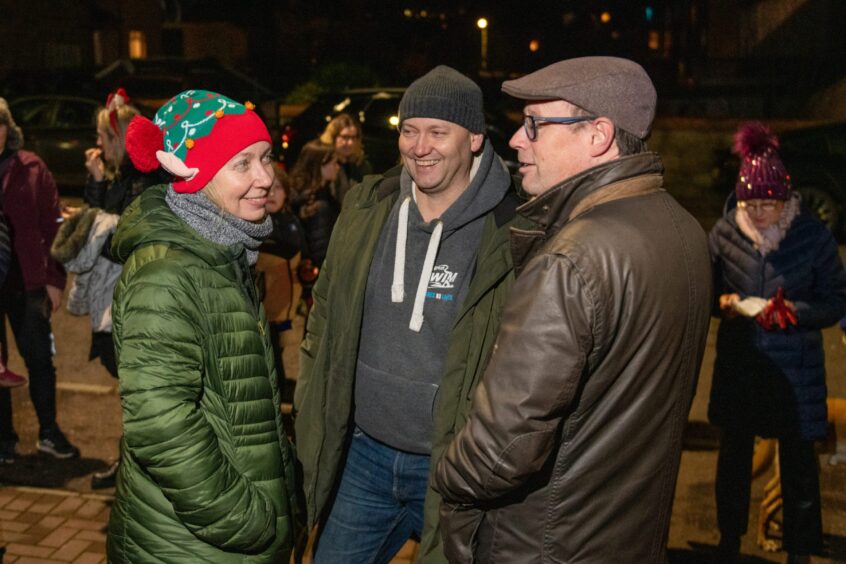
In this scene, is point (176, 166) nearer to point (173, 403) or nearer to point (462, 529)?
point (173, 403)

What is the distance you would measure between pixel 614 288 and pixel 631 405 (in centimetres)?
32

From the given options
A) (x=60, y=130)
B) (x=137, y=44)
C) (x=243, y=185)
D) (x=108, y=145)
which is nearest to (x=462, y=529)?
(x=243, y=185)

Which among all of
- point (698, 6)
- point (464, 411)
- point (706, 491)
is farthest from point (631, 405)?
point (698, 6)

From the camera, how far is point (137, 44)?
42250 mm

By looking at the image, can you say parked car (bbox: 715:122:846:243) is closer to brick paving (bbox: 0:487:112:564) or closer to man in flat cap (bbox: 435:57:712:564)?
brick paving (bbox: 0:487:112:564)

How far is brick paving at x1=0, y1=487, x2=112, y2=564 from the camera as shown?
4.82m

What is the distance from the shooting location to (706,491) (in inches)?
225

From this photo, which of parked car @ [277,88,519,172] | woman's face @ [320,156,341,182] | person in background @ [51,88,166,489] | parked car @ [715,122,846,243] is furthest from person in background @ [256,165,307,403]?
parked car @ [715,122,846,243]

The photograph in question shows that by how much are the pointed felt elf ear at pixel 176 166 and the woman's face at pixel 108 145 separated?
2.40 meters

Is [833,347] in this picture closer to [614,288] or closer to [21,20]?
[614,288]

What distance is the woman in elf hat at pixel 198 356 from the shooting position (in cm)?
267

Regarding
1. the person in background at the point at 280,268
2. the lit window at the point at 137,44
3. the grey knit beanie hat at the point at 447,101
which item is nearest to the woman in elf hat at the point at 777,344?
the grey knit beanie hat at the point at 447,101

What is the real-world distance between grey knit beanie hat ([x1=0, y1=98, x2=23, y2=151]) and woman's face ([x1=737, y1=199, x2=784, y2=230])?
158 inches

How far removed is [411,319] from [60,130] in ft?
45.9
